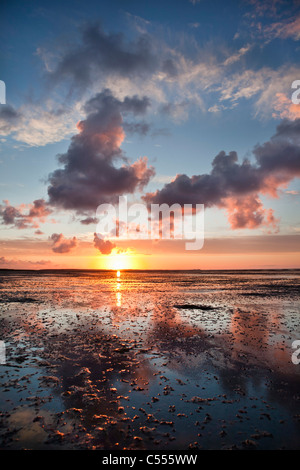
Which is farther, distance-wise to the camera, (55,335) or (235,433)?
(55,335)

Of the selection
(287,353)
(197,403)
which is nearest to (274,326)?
(287,353)

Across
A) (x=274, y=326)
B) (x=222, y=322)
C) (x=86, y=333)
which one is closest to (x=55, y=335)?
(x=86, y=333)

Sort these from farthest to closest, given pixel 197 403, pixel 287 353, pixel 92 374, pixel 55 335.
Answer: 1. pixel 55 335
2. pixel 287 353
3. pixel 92 374
4. pixel 197 403

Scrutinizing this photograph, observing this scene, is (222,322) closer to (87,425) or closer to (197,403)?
(197,403)

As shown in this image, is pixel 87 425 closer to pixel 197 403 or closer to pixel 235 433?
pixel 197 403

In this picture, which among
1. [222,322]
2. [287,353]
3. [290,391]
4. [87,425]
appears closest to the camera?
[87,425]

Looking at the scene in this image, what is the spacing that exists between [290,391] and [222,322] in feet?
38.9

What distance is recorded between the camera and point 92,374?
1078cm

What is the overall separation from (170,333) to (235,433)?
1090 centimetres

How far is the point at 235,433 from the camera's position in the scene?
6.86 m

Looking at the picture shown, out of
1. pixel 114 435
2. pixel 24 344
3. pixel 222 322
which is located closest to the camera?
pixel 114 435

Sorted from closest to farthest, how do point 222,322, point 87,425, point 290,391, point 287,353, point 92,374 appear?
point 87,425
point 290,391
point 92,374
point 287,353
point 222,322

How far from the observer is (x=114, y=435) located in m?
6.78
